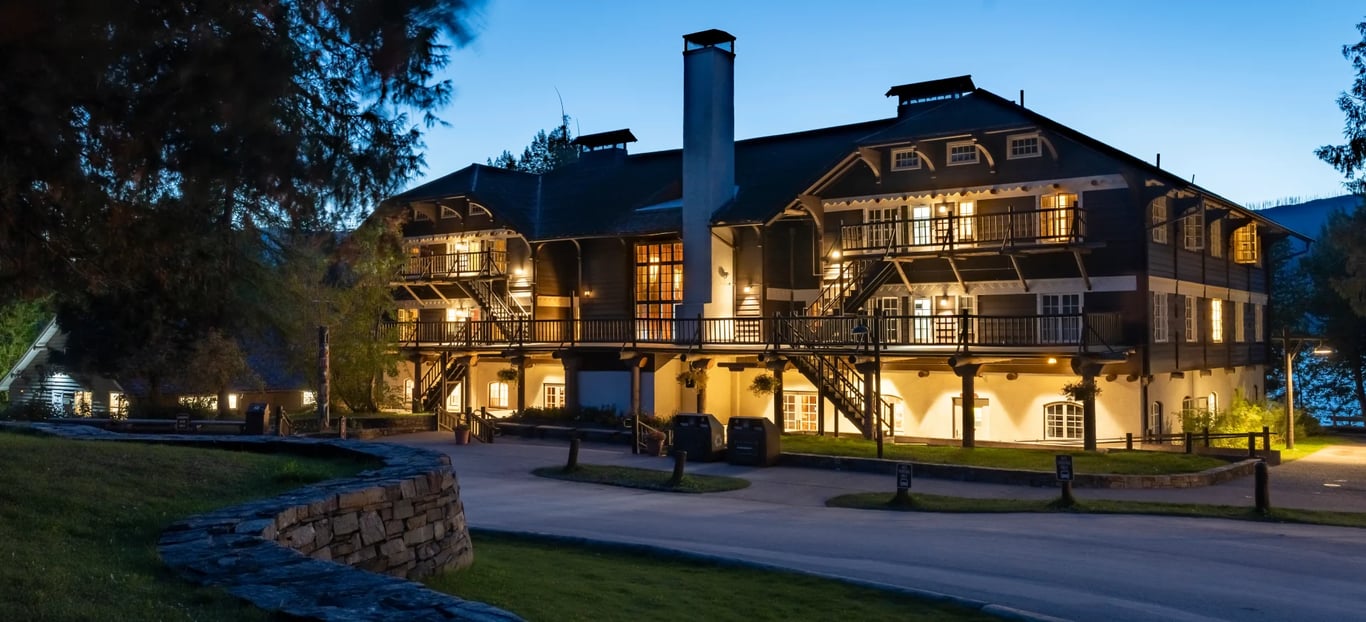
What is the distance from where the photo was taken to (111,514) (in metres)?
10.2

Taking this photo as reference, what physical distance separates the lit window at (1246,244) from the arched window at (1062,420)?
40.8 feet

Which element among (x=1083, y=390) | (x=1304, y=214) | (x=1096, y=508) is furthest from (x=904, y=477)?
(x=1304, y=214)

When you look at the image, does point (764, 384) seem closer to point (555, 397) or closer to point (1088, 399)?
point (1088, 399)

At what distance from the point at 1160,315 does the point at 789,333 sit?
1082 centimetres

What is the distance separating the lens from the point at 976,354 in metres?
31.1

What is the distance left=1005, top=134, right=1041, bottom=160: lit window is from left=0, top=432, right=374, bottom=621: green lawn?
938 inches

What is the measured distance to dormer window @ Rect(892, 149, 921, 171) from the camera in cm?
3525

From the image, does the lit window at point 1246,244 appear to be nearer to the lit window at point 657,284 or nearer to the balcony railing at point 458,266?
the lit window at point 657,284

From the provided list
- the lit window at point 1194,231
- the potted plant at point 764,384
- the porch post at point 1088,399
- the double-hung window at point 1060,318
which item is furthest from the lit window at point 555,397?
the lit window at point 1194,231

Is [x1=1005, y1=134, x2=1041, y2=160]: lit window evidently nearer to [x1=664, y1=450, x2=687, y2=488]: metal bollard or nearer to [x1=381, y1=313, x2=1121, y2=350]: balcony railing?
[x1=381, y1=313, x2=1121, y2=350]: balcony railing

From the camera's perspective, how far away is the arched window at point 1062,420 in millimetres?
32625

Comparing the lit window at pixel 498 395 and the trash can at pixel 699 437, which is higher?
the lit window at pixel 498 395

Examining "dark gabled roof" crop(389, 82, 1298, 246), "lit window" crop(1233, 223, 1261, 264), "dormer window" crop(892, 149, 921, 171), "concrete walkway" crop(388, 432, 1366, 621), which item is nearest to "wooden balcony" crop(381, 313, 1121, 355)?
"dark gabled roof" crop(389, 82, 1298, 246)

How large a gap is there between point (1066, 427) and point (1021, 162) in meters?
7.82
